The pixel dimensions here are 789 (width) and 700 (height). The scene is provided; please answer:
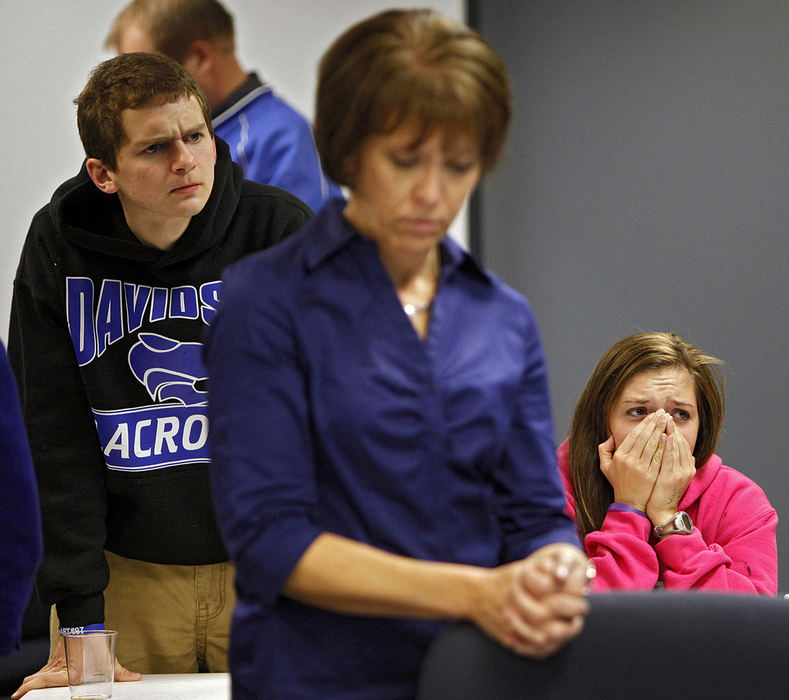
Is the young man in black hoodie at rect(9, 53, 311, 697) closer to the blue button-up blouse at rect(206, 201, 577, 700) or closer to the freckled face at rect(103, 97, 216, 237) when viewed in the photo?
the freckled face at rect(103, 97, 216, 237)

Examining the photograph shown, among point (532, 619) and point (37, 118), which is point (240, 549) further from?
point (37, 118)

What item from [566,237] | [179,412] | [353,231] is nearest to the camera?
[353,231]

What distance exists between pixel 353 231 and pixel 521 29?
2.60m

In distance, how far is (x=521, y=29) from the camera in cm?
334

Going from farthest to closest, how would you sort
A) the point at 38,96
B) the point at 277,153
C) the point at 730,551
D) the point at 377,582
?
the point at 38,96, the point at 277,153, the point at 730,551, the point at 377,582

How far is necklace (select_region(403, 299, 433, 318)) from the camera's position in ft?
3.09

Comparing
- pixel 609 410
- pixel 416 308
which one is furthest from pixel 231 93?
pixel 416 308

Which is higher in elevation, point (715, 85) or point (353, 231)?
point (715, 85)

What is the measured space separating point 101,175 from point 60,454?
0.48 meters

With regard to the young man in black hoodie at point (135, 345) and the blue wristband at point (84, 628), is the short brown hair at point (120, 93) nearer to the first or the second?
the young man in black hoodie at point (135, 345)

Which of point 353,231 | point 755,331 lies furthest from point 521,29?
point 353,231

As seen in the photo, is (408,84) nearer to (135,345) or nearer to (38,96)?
(135,345)

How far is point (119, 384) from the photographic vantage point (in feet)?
5.78

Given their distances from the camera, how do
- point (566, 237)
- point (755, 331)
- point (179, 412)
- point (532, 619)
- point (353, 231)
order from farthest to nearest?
point (566, 237), point (755, 331), point (179, 412), point (353, 231), point (532, 619)
